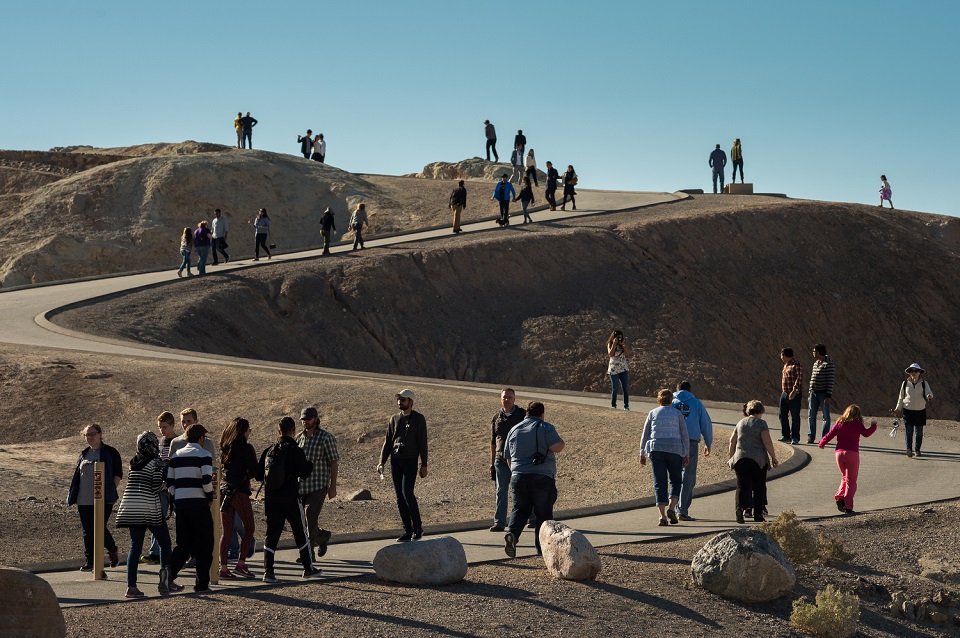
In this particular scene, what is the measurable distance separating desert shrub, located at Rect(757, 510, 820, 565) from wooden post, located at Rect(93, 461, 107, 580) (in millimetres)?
6322

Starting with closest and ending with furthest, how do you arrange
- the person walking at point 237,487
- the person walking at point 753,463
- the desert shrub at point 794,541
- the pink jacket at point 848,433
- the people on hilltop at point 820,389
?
1. the person walking at point 237,487
2. the desert shrub at point 794,541
3. the person walking at point 753,463
4. the pink jacket at point 848,433
5. the people on hilltop at point 820,389

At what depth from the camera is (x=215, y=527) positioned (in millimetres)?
10523

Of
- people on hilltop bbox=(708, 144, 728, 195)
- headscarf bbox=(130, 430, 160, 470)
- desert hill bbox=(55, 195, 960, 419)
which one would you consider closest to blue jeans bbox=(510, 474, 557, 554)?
headscarf bbox=(130, 430, 160, 470)

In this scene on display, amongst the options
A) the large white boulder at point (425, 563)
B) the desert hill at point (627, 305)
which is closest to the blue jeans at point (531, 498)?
the large white boulder at point (425, 563)

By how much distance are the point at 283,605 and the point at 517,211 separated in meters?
36.1

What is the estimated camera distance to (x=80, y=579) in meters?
10.4

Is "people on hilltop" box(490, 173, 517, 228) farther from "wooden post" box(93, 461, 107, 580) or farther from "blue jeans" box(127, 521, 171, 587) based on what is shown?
"blue jeans" box(127, 521, 171, 587)

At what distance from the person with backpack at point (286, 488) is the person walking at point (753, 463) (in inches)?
203

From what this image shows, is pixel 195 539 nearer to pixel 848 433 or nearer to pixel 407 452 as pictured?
pixel 407 452

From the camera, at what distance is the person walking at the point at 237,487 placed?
10.4 metres

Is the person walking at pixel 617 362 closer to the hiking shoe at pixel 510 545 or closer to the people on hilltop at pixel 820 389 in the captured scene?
the people on hilltop at pixel 820 389

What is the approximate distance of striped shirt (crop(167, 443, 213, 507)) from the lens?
32.2 ft

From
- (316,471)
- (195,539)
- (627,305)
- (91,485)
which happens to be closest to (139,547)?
(195,539)

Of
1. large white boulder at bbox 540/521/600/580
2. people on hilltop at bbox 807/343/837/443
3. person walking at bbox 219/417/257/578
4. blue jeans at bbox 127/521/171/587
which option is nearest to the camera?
blue jeans at bbox 127/521/171/587
